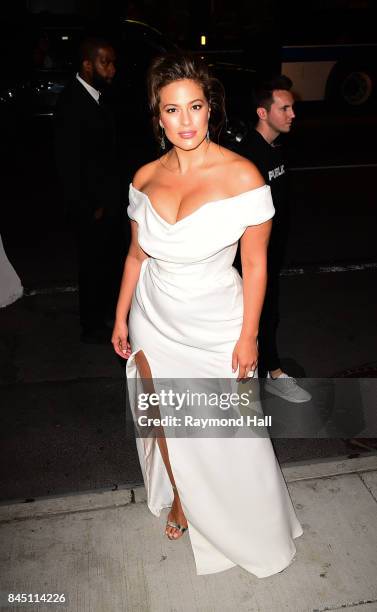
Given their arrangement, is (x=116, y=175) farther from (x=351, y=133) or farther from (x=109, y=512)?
(x=351, y=133)

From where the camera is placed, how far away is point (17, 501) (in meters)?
3.52

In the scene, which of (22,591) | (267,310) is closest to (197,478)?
(22,591)

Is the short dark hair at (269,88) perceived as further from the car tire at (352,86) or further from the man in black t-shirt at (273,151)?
the car tire at (352,86)

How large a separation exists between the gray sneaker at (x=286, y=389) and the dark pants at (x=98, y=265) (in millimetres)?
1562

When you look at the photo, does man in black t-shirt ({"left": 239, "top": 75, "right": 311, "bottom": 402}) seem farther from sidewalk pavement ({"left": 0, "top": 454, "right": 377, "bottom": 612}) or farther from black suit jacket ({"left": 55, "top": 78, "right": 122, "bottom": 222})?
black suit jacket ({"left": 55, "top": 78, "right": 122, "bottom": 222})

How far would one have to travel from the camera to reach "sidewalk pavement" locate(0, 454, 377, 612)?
288 centimetres

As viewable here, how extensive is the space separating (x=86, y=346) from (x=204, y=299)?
2625 mm

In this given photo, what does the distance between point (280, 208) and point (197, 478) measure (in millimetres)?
1658

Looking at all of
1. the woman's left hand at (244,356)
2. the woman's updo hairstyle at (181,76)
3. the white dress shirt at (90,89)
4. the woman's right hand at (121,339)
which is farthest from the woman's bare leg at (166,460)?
the white dress shirt at (90,89)

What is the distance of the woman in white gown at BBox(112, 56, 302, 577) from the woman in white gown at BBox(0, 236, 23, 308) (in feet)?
9.44

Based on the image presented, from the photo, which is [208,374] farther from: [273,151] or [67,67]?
[67,67]

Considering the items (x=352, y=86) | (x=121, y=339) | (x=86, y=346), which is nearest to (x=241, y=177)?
(x=121, y=339)

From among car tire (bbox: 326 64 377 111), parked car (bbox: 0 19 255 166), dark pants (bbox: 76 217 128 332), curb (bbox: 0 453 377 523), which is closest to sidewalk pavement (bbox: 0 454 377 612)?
curb (bbox: 0 453 377 523)

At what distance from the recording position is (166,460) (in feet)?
10.4
